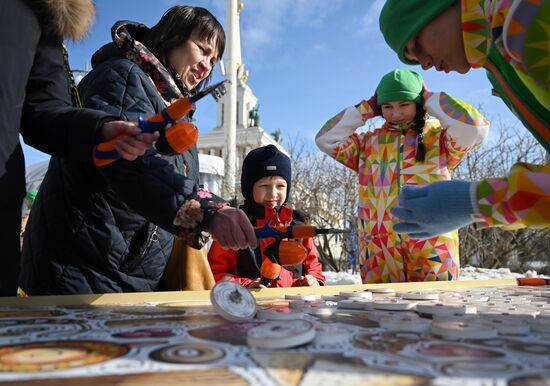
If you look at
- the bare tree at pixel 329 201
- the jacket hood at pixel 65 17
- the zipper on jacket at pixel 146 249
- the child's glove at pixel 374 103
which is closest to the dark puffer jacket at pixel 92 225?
the zipper on jacket at pixel 146 249

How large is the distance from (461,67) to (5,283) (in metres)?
1.28

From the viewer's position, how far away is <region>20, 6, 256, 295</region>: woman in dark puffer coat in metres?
1.04

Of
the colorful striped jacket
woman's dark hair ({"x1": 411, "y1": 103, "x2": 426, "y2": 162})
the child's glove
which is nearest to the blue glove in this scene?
the colorful striped jacket

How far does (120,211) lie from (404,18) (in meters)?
0.96

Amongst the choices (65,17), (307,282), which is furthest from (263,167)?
(65,17)

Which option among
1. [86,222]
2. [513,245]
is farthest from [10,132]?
[513,245]

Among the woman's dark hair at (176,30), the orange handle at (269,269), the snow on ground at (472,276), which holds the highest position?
the woman's dark hair at (176,30)

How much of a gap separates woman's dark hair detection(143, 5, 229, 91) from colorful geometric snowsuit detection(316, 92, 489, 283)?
1.36 meters

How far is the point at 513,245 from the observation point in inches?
301

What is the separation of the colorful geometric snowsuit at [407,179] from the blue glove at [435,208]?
4.29 ft

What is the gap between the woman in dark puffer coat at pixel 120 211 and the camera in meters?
1.04

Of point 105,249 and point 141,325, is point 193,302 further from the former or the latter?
point 141,325

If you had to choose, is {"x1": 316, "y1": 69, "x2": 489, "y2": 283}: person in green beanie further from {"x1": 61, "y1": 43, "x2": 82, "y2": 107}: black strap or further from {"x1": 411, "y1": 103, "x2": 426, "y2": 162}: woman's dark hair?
{"x1": 61, "y1": 43, "x2": 82, "y2": 107}: black strap

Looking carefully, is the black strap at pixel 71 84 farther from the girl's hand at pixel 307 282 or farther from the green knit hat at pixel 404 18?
the girl's hand at pixel 307 282
